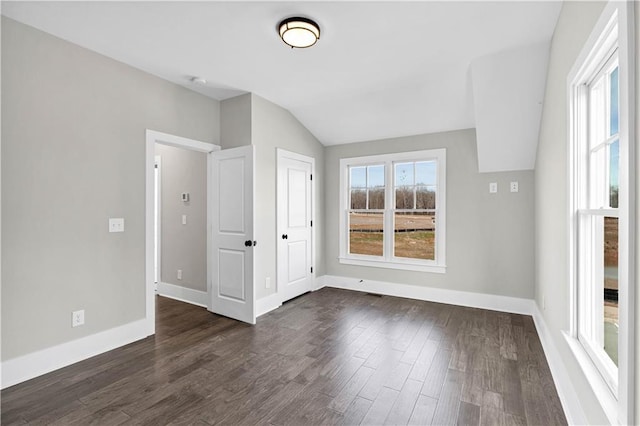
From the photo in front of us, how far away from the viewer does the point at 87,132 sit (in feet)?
9.16

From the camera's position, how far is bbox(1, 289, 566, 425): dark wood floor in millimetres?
2004

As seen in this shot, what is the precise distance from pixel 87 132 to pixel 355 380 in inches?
124

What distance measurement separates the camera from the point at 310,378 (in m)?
2.43

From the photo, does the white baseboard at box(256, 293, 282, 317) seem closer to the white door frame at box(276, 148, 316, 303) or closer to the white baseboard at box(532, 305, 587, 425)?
the white door frame at box(276, 148, 316, 303)

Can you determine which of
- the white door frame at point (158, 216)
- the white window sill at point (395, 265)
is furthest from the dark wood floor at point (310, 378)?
the white door frame at point (158, 216)

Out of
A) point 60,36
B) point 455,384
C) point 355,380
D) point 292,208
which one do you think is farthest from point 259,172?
point 455,384

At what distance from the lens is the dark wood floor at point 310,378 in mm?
2004

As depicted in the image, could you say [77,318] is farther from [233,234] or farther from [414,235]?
[414,235]

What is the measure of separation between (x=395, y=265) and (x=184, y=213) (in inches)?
127

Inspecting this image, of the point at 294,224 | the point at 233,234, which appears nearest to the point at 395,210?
the point at 294,224

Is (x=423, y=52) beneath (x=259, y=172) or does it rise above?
above

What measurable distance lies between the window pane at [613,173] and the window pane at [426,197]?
2.85m

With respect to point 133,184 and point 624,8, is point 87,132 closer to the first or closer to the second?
point 133,184

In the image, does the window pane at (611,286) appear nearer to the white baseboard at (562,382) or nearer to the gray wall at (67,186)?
the white baseboard at (562,382)
